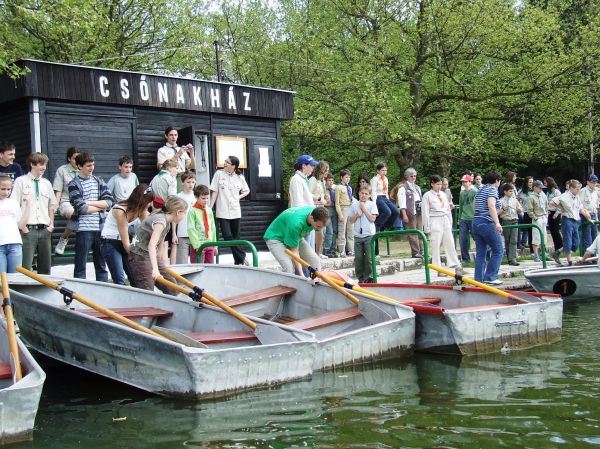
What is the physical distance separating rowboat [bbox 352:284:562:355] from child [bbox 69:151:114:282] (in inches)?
160

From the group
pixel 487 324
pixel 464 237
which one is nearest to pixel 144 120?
pixel 464 237

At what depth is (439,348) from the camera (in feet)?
27.9

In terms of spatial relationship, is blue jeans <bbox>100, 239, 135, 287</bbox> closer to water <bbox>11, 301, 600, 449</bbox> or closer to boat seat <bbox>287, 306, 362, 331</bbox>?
water <bbox>11, 301, 600, 449</bbox>

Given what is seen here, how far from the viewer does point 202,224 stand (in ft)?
37.4

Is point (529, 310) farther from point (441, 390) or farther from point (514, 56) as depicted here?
point (514, 56)

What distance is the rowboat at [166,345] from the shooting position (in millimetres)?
6551

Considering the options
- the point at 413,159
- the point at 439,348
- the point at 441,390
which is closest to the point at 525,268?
the point at 439,348

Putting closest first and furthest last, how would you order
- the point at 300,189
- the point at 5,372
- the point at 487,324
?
1. the point at 5,372
2. the point at 487,324
3. the point at 300,189

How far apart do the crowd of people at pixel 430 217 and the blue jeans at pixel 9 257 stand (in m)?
3.16

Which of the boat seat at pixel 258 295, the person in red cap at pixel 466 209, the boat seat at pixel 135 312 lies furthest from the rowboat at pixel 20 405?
the person in red cap at pixel 466 209

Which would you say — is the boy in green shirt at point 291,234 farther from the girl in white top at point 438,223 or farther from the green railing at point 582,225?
the green railing at point 582,225

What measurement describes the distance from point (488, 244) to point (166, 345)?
275 inches

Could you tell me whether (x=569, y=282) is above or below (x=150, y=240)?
below

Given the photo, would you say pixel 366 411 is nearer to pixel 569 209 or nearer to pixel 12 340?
pixel 12 340
